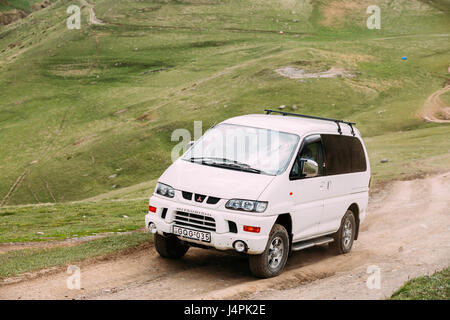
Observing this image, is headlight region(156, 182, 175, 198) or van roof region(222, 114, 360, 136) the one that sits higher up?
van roof region(222, 114, 360, 136)

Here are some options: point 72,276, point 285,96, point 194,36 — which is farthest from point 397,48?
point 72,276

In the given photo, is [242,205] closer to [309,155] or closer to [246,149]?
[246,149]

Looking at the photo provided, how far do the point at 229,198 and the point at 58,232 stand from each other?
335 inches

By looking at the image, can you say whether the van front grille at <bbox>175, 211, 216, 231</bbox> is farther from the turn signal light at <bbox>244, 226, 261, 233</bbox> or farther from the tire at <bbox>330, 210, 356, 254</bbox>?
the tire at <bbox>330, 210, 356, 254</bbox>

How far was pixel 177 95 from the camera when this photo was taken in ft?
208

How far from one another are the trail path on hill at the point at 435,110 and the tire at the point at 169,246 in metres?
38.0

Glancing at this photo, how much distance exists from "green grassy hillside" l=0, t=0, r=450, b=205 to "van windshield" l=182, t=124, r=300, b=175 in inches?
580

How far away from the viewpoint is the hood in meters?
10.5

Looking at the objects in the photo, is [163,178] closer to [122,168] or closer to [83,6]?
[122,168]

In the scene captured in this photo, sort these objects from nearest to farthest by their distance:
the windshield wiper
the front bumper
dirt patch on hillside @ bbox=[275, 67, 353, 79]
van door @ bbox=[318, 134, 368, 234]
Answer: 1. the front bumper
2. the windshield wiper
3. van door @ bbox=[318, 134, 368, 234]
4. dirt patch on hillside @ bbox=[275, 67, 353, 79]

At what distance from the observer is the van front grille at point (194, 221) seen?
34.6 ft

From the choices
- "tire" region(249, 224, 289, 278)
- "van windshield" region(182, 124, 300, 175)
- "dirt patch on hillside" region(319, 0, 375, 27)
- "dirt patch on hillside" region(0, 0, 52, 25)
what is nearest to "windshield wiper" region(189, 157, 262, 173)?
"van windshield" region(182, 124, 300, 175)
